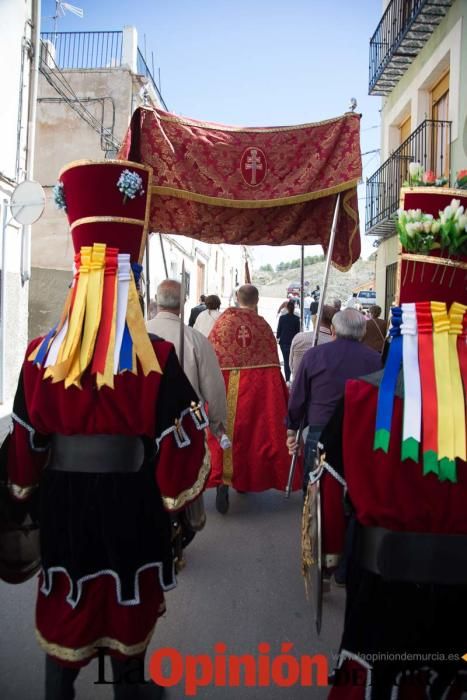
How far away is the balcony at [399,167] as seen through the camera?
1106cm

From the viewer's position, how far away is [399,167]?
1327 cm

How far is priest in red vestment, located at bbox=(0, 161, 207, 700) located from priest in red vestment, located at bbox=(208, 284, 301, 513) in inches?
118

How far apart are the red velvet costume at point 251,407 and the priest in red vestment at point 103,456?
2.98 metres

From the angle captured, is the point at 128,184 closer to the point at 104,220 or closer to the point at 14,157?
the point at 104,220

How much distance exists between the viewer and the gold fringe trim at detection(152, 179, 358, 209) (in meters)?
4.30

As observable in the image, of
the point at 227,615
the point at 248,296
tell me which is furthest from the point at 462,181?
the point at 248,296

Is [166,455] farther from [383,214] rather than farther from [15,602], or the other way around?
[383,214]

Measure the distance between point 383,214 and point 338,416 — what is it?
12465 millimetres

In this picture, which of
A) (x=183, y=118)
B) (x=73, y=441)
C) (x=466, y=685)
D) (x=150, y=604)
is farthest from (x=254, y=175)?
(x=466, y=685)

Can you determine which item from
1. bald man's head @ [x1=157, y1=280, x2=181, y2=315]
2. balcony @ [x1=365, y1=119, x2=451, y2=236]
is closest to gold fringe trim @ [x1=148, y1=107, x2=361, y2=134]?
bald man's head @ [x1=157, y1=280, x2=181, y2=315]

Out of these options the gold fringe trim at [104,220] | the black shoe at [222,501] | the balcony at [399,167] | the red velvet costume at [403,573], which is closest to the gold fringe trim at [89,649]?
the red velvet costume at [403,573]

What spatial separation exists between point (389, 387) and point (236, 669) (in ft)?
6.19

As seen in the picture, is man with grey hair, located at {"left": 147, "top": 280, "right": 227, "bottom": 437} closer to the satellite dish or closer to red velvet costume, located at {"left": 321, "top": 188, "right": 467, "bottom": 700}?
red velvet costume, located at {"left": 321, "top": 188, "right": 467, "bottom": 700}

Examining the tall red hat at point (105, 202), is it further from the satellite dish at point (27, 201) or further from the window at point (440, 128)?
the window at point (440, 128)
